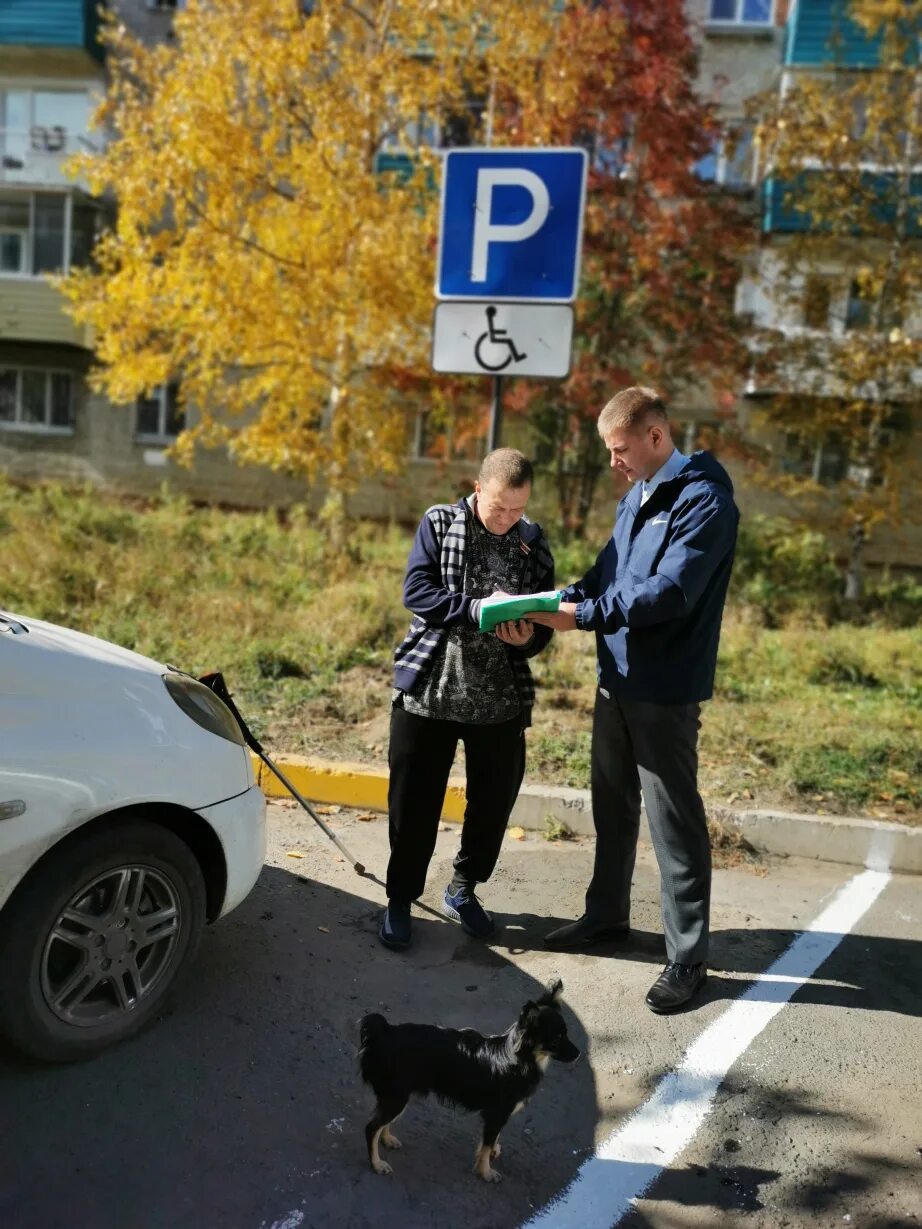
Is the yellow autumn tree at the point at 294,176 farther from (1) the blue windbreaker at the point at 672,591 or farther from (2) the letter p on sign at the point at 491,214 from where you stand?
(1) the blue windbreaker at the point at 672,591

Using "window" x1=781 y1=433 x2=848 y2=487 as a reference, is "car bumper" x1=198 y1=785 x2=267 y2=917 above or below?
below

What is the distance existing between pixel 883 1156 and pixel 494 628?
197cm

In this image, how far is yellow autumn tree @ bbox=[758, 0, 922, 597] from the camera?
12859 mm

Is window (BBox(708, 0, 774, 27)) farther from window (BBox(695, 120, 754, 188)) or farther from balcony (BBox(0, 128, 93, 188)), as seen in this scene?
balcony (BBox(0, 128, 93, 188))

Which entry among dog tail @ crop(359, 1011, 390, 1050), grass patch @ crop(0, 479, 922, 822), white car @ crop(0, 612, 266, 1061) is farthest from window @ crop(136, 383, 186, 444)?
dog tail @ crop(359, 1011, 390, 1050)

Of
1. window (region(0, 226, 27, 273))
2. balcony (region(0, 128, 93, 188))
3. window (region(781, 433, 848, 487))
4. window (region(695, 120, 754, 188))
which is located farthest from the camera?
window (region(0, 226, 27, 273))

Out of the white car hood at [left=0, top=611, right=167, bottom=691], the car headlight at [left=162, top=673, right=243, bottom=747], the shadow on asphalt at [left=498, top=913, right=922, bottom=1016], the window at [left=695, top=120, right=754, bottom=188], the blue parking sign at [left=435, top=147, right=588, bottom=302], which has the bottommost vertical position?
the shadow on asphalt at [left=498, top=913, right=922, bottom=1016]

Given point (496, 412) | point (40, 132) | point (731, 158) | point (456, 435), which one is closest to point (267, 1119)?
point (496, 412)

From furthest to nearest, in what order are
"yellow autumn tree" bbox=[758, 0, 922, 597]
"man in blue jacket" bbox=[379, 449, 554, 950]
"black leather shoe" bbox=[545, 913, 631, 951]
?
"yellow autumn tree" bbox=[758, 0, 922, 597] < "black leather shoe" bbox=[545, 913, 631, 951] < "man in blue jacket" bbox=[379, 449, 554, 950]

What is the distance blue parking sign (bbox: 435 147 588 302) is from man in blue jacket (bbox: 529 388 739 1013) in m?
1.80

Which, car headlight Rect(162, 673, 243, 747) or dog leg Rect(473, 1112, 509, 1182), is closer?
dog leg Rect(473, 1112, 509, 1182)

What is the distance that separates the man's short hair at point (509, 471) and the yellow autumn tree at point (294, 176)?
8603 millimetres

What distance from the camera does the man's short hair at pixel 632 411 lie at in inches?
133

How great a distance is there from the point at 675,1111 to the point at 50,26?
2544 cm
